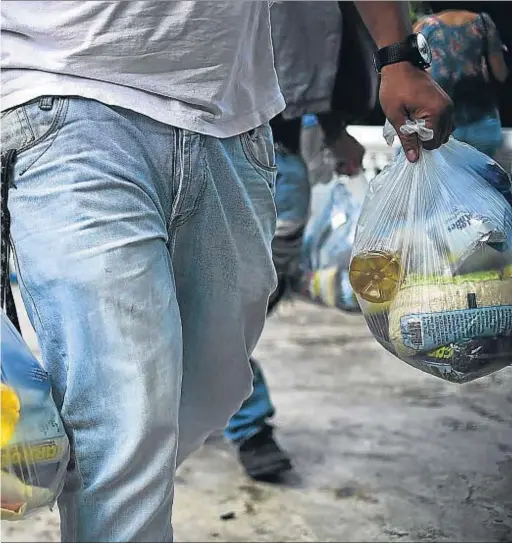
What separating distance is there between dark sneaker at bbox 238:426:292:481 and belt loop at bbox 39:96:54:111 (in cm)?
133

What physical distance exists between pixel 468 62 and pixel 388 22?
511mm

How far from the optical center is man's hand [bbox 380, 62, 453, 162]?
1267mm

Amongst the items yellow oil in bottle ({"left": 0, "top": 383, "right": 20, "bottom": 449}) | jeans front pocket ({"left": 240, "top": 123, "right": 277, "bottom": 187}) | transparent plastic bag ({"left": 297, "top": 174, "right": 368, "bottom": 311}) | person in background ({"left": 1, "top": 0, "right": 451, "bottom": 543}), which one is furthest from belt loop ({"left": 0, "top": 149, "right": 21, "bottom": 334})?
transparent plastic bag ({"left": 297, "top": 174, "right": 368, "bottom": 311})

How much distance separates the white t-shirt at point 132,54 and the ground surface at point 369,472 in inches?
23.6

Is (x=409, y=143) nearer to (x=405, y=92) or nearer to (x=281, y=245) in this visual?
(x=405, y=92)

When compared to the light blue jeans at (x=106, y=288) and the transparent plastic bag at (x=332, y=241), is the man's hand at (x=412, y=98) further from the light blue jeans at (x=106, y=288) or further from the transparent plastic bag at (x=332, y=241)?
the transparent plastic bag at (x=332, y=241)

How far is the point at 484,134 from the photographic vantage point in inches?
66.9

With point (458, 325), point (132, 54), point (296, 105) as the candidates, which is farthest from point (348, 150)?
point (132, 54)

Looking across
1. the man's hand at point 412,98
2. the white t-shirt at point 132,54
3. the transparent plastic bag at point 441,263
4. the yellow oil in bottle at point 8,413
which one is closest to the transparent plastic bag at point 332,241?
the transparent plastic bag at point 441,263

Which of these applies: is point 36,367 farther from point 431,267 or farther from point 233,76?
point 431,267

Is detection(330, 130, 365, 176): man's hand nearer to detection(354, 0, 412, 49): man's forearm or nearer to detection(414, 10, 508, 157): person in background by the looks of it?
detection(414, 10, 508, 157): person in background

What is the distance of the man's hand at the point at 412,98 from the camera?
127 centimetres

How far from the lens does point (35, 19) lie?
113cm

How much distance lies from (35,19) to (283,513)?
1337mm
